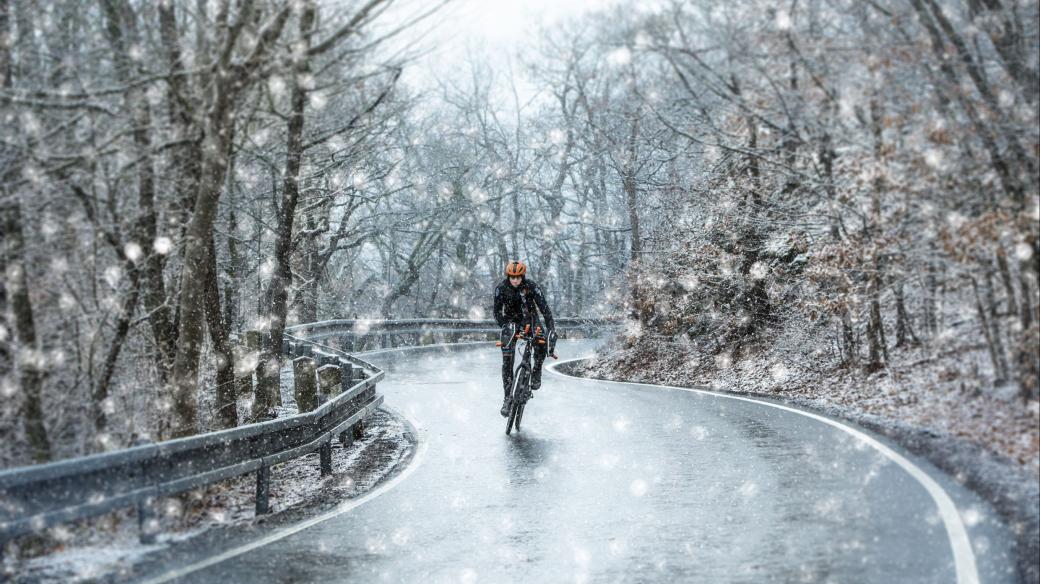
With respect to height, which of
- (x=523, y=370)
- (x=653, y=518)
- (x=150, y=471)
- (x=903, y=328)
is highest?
(x=903, y=328)

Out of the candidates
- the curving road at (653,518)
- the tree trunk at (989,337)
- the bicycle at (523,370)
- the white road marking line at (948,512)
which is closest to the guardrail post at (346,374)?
the curving road at (653,518)

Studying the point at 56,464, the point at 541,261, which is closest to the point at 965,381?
the point at 56,464

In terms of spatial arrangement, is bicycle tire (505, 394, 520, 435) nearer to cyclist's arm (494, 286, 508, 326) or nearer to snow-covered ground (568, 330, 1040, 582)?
cyclist's arm (494, 286, 508, 326)

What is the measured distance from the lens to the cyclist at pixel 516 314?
12875 mm

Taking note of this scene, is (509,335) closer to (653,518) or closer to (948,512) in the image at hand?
(653,518)

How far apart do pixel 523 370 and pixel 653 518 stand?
5.52 metres

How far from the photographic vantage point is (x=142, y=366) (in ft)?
30.8

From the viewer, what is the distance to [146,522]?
270 inches

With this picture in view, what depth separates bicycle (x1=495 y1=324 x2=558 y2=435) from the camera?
12898mm

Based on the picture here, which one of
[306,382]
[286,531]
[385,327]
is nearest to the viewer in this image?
[286,531]

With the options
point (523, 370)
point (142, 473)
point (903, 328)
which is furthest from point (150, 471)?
point (903, 328)

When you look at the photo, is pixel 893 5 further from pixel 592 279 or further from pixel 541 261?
pixel 592 279

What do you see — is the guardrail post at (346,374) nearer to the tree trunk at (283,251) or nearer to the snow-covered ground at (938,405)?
the tree trunk at (283,251)

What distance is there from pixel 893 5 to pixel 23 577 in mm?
10320
